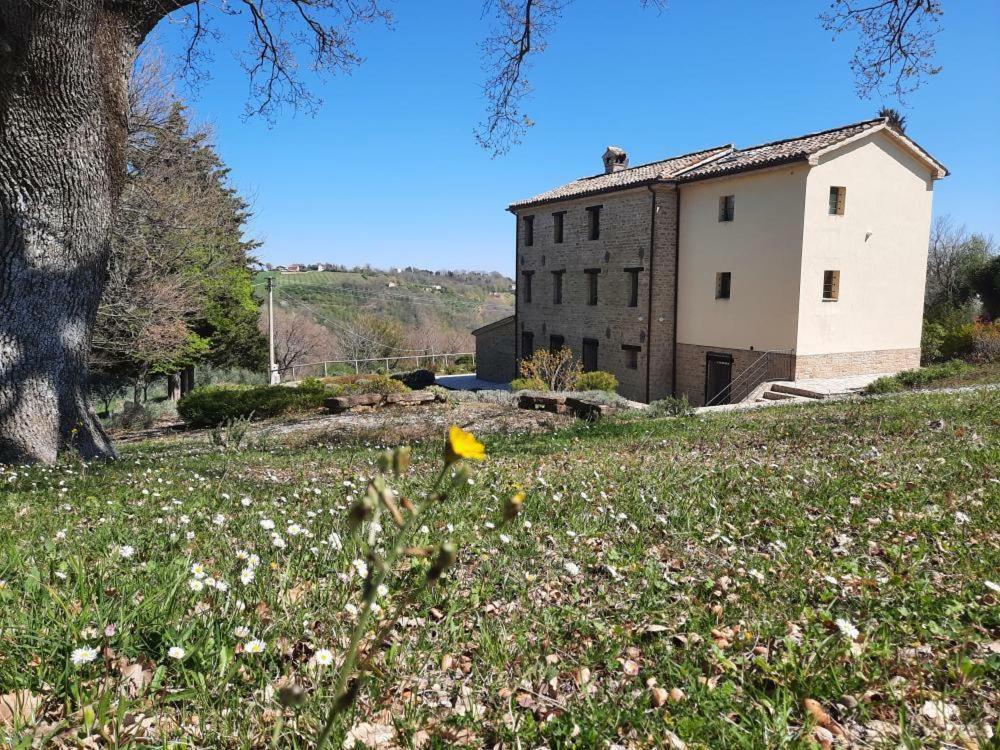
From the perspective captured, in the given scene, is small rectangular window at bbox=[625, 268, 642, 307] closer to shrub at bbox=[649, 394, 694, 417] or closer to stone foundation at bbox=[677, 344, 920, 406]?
stone foundation at bbox=[677, 344, 920, 406]

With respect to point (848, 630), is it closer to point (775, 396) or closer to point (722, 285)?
point (775, 396)

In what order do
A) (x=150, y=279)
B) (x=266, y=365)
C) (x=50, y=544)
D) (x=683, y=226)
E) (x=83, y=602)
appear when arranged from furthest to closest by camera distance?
(x=266, y=365) → (x=683, y=226) → (x=150, y=279) → (x=50, y=544) → (x=83, y=602)

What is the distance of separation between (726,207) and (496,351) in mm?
14387

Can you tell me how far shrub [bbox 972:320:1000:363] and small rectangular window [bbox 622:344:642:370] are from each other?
434 inches

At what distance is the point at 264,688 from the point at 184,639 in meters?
0.34

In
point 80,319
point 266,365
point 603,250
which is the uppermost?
point 603,250

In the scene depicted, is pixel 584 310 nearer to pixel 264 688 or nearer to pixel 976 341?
pixel 976 341

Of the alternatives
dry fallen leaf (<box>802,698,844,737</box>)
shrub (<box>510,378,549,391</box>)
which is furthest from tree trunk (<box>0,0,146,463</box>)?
shrub (<box>510,378,549,391</box>)

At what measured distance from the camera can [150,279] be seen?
1738 cm

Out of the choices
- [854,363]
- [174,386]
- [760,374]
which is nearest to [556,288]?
[760,374]

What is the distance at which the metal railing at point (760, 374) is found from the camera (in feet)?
66.3

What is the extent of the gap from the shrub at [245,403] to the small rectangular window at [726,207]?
14.8 m

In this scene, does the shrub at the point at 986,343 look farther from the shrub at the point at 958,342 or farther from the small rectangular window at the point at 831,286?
the small rectangular window at the point at 831,286

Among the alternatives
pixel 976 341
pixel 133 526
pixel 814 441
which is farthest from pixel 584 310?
pixel 133 526
